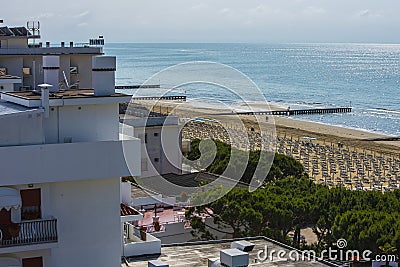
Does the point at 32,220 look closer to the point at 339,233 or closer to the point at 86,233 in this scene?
the point at 86,233

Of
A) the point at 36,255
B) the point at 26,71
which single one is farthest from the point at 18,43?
the point at 36,255

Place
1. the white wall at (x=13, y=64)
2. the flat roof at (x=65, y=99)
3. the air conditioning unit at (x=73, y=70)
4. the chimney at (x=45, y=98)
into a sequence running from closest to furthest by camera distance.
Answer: the chimney at (x=45, y=98)
the flat roof at (x=65, y=99)
the white wall at (x=13, y=64)
the air conditioning unit at (x=73, y=70)

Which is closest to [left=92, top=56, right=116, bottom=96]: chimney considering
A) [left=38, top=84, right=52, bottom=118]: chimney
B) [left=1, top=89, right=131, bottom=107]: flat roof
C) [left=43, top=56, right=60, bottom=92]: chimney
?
[left=1, top=89, right=131, bottom=107]: flat roof

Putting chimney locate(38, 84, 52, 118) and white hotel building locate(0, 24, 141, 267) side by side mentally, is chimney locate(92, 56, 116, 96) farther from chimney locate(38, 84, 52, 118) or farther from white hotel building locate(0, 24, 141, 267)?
chimney locate(38, 84, 52, 118)

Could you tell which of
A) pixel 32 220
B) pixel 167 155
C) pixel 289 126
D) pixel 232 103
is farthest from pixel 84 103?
Answer: pixel 232 103

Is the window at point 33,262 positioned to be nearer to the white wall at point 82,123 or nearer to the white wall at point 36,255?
the white wall at point 36,255

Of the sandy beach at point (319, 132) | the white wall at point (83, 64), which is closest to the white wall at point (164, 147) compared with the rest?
the white wall at point (83, 64)

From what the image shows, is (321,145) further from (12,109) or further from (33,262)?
(33,262)
